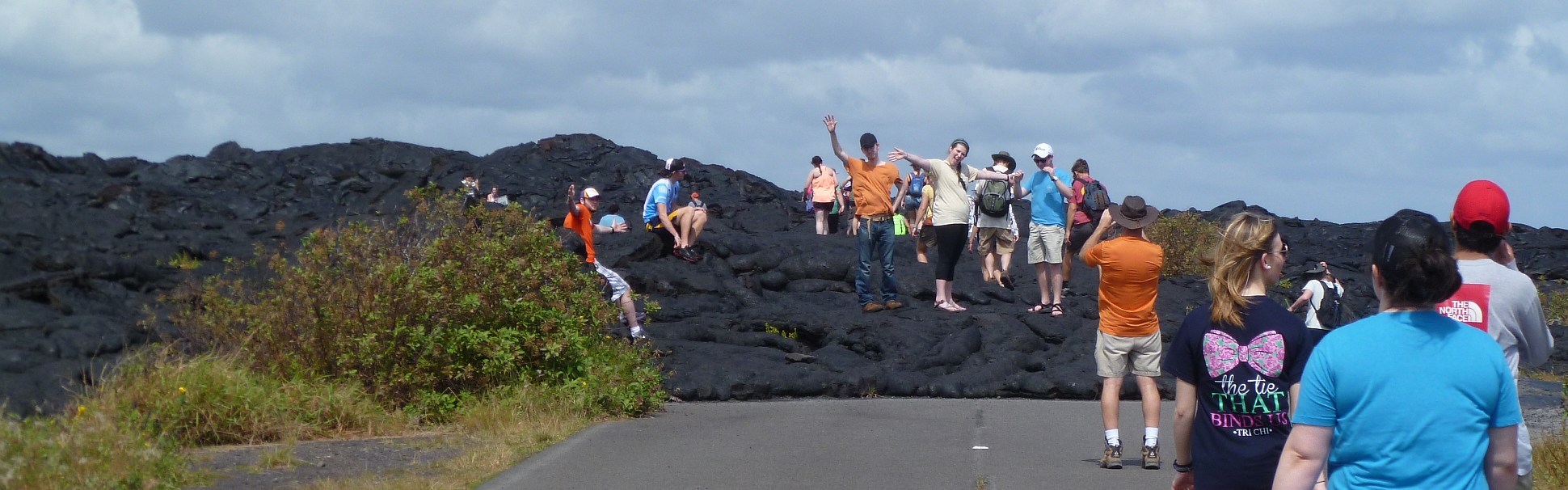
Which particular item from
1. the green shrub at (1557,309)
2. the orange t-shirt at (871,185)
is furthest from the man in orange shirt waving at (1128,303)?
the green shrub at (1557,309)

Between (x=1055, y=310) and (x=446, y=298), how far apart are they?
21.6 feet

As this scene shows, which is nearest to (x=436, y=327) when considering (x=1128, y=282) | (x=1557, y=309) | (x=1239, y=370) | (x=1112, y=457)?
(x=1112, y=457)

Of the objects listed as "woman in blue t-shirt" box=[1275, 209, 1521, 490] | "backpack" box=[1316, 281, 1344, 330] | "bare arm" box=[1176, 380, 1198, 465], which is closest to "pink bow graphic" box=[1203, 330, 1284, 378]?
"bare arm" box=[1176, 380, 1198, 465]

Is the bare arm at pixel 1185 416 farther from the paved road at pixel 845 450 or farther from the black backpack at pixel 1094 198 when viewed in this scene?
the black backpack at pixel 1094 198

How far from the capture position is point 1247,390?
3986mm

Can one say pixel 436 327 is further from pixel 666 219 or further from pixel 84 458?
pixel 666 219

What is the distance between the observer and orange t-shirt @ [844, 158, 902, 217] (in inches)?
498

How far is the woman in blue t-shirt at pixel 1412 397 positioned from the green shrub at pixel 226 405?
21.8 feet

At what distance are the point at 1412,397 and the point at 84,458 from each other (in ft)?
18.7

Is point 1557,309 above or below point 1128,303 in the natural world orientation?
below

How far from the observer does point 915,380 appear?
418 inches

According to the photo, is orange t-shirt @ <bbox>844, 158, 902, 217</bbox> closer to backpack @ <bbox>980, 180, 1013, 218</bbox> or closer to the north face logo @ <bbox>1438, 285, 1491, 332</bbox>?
backpack @ <bbox>980, 180, 1013, 218</bbox>

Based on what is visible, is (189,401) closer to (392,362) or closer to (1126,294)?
(392,362)

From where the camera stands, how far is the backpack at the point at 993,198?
13.1 metres
